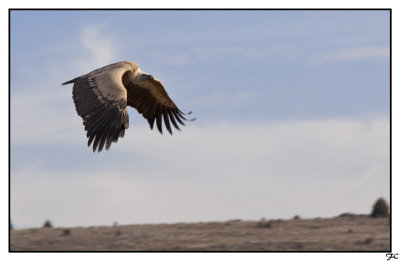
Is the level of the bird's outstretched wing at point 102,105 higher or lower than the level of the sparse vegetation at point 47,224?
higher

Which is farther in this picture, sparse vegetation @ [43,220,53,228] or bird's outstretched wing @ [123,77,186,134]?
sparse vegetation @ [43,220,53,228]

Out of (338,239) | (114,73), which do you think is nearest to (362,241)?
(338,239)

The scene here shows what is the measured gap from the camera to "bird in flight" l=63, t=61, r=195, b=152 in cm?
1447

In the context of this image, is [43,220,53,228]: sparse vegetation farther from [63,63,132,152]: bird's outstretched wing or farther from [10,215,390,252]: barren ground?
[63,63,132,152]: bird's outstretched wing

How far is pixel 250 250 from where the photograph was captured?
2767cm

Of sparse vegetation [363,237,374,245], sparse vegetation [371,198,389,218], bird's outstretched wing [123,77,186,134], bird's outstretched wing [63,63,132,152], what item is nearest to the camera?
bird's outstretched wing [63,63,132,152]

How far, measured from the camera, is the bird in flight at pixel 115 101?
47.5 feet

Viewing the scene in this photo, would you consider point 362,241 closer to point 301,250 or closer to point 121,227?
point 301,250

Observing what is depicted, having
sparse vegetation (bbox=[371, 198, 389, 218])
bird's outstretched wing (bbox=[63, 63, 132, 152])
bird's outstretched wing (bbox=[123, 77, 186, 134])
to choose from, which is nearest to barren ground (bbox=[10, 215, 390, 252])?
sparse vegetation (bbox=[371, 198, 389, 218])

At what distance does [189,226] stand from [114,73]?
17023 mm

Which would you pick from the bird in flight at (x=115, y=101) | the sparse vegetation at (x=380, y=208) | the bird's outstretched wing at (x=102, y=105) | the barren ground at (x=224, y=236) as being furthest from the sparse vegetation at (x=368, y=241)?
the bird's outstretched wing at (x=102, y=105)

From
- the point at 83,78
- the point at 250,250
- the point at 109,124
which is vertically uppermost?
the point at 83,78

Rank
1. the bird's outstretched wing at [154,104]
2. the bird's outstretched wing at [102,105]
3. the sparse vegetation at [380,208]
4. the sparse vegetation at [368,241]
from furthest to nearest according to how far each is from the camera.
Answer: the sparse vegetation at [380,208], the sparse vegetation at [368,241], the bird's outstretched wing at [154,104], the bird's outstretched wing at [102,105]

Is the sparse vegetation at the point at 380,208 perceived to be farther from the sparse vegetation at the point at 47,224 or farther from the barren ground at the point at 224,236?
the sparse vegetation at the point at 47,224
